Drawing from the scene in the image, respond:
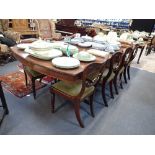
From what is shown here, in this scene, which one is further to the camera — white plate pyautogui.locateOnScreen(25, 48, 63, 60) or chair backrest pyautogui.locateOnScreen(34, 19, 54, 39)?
chair backrest pyautogui.locateOnScreen(34, 19, 54, 39)

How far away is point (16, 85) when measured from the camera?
2.51m

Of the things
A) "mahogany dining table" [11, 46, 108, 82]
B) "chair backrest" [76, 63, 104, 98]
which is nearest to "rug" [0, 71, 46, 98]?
"mahogany dining table" [11, 46, 108, 82]

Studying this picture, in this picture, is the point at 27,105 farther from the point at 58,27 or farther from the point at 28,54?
the point at 58,27

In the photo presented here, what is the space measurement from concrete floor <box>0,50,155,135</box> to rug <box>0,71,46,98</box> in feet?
0.33

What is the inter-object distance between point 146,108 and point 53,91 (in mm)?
1471

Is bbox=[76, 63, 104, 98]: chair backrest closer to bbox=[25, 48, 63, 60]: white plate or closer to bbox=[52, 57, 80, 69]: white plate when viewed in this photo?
bbox=[52, 57, 80, 69]: white plate

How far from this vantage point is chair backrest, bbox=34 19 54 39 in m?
3.92

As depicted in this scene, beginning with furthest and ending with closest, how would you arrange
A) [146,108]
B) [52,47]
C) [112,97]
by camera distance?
[112,97] → [146,108] → [52,47]

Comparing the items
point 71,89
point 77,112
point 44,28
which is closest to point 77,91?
point 71,89

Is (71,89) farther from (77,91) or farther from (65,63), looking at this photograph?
(65,63)

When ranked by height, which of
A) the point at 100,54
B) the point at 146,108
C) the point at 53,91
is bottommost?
the point at 146,108

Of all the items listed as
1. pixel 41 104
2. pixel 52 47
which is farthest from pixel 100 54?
pixel 41 104

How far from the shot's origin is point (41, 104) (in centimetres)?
215

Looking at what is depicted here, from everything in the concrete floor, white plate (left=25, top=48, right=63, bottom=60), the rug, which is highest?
white plate (left=25, top=48, right=63, bottom=60)
